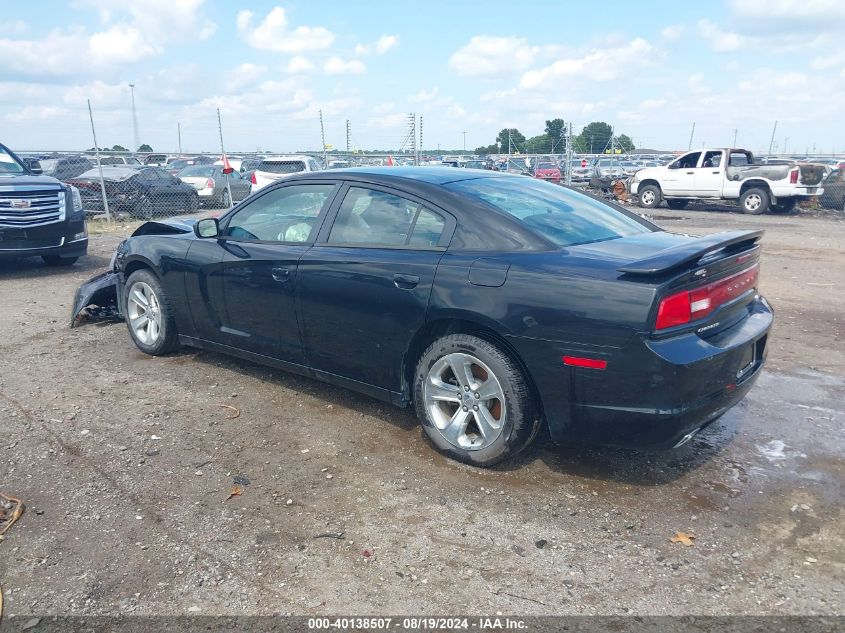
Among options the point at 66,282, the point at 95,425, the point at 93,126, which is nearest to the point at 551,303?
the point at 95,425

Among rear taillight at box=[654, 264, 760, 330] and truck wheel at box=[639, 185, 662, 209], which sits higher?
rear taillight at box=[654, 264, 760, 330]

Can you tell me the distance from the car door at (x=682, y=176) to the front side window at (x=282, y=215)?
1733 centimetres

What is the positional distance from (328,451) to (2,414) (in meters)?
2.21

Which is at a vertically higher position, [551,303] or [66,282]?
[551,303]

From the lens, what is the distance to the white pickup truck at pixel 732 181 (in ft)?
58.4

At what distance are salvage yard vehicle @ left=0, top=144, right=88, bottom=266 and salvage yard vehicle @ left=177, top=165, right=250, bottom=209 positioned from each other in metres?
8.44

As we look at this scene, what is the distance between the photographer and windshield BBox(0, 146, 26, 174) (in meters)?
9.88

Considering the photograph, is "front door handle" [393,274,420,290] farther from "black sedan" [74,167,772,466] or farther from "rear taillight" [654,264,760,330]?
"rear taillight" [654,264,760,330]

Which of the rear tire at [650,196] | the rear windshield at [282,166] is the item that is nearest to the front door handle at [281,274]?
the rear windshield at [282,166]

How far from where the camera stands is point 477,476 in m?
3.61

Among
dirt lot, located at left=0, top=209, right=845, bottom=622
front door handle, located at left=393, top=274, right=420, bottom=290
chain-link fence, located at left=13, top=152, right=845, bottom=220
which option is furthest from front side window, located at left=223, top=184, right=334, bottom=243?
chain-link fence, located at left=13, top=152, right=845, bottom=220

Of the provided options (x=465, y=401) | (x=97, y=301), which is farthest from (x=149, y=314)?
(x=465, y=401)

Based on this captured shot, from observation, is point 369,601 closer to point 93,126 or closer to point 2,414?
point 2,414

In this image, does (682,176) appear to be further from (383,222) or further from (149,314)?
(383,222)
